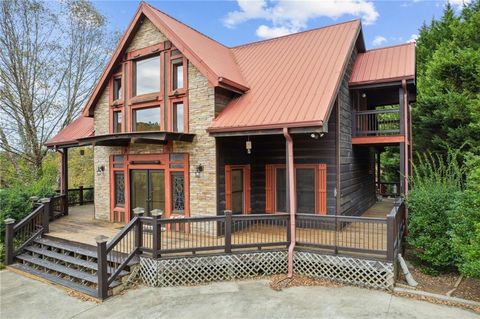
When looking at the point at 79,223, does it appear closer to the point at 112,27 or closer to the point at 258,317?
the point at 258,317

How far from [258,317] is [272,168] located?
5373mm

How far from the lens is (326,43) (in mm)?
11180

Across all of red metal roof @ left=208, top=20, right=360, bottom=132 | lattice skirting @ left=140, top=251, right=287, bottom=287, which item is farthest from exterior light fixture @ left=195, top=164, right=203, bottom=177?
lattice skirting @ left=140, top=251, right=287, bottom=287

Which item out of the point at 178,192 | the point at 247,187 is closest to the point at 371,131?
the point at 247,187

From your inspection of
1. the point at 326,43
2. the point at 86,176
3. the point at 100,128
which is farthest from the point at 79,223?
the point at 86,176

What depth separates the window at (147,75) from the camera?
10.4 meters

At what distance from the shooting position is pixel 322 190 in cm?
929

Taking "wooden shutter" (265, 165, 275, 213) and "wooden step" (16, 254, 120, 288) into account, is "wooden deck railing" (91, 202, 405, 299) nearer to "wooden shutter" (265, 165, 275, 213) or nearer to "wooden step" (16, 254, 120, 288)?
"wooden step" (16, 254, 120, 288)

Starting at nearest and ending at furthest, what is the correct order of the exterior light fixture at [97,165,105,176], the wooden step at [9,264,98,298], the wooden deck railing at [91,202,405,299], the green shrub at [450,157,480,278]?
the green shrub at [450,157,480,278] → the wooden deck railing at [91,202,405,299] → the wooden step at [9,264,98,298] → the exterior light fixture at [97,165,105,176]

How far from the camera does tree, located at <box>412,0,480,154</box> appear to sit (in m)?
13.9

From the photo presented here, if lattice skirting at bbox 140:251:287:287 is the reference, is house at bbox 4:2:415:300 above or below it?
above

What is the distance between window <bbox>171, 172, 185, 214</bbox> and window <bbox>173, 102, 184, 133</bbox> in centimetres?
148

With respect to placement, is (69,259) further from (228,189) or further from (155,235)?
(228,189)

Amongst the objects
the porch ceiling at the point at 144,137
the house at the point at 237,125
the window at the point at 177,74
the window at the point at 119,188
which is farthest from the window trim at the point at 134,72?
the window at the point at 119,188
